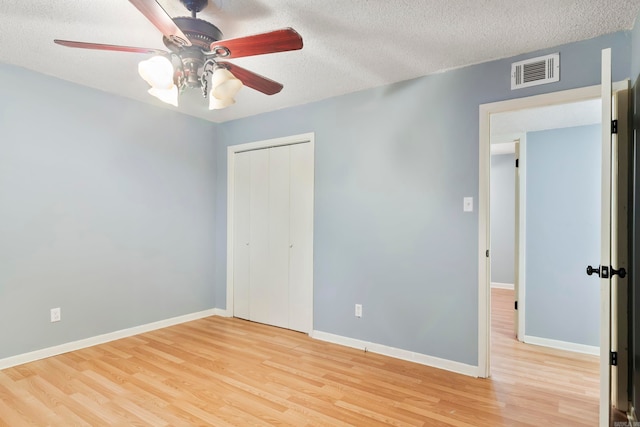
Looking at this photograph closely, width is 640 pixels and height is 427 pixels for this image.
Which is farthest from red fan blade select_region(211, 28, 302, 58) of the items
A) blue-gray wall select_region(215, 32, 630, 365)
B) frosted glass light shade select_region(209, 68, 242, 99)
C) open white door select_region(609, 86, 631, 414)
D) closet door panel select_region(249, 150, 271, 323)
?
closet door panel select_region(249, 150, 271, 323)

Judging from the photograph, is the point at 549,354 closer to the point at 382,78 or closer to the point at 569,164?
the point at 569,164

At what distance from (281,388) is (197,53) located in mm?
2260

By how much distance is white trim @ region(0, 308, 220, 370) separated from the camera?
9.32ft

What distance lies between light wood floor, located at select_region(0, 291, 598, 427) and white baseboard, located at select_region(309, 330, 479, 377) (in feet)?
0.26

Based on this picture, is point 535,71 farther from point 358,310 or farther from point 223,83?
point 358,310

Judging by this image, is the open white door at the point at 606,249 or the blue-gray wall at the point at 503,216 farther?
the blue-gray wall at the point at 503,216

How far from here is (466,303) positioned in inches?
109

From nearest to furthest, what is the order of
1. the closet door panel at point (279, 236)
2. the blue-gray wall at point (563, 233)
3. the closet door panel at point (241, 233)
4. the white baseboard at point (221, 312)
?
the blue-gray wall at point (563, 233) → the closet door panel at point (279, 236) → the closet door panel at point (241, 233) → the white baseboard at point (221, 312)

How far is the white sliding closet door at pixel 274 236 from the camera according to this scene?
12.3ft

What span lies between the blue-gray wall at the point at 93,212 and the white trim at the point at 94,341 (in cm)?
6

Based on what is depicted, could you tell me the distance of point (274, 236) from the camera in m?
3.99

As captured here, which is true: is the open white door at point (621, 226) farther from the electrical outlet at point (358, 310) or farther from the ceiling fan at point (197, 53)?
the ceiling fan at point (197, 53)

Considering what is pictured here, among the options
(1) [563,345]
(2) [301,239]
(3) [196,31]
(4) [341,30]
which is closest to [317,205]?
(2) [301,239]

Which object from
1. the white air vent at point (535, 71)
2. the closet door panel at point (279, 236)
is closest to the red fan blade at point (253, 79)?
the closet door panel at point (279, 236)
